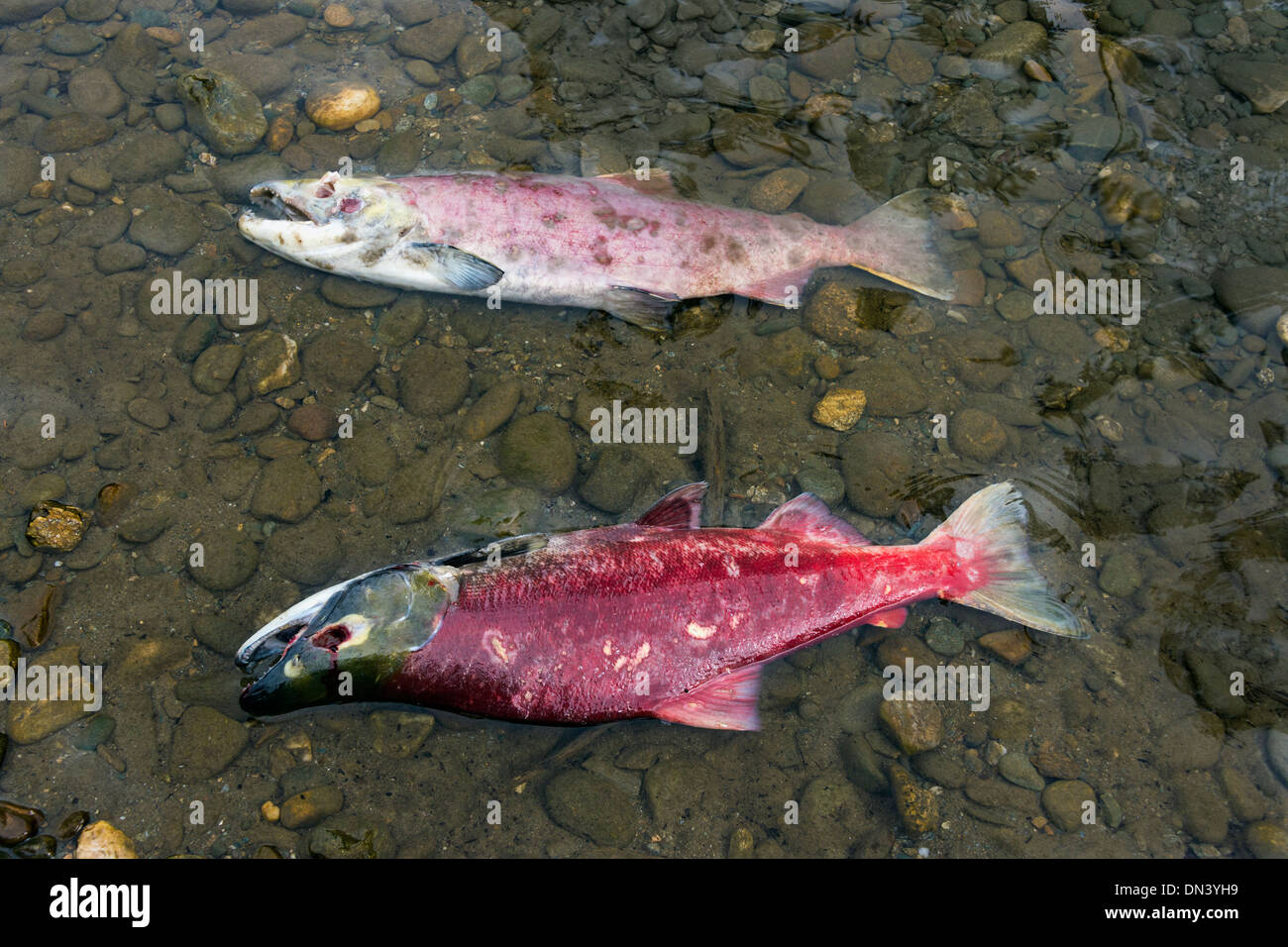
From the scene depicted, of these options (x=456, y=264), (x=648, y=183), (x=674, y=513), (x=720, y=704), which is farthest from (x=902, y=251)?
(x=720, y=704)

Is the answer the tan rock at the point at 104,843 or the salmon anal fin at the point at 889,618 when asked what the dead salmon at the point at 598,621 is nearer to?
the salmon anal fin at the point at 889,618

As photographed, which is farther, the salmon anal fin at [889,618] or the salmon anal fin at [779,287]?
the salmon anal fin at [779,287]

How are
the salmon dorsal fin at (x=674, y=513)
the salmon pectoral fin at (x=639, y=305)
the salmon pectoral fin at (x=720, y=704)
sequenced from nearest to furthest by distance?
the salmon pectoral fin at (x=720, y=704) → the salmon dorsal fin at (x=674, y=513) → the salmon pectoral fin at (x=639, y=305)

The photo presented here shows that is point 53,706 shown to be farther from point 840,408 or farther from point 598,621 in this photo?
point 840,408

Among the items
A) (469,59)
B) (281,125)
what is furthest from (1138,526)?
(281,125)

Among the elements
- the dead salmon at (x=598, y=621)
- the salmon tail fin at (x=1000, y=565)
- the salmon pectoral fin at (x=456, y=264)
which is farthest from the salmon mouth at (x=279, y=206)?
the salmon tail fin at (x=1000, y=565)

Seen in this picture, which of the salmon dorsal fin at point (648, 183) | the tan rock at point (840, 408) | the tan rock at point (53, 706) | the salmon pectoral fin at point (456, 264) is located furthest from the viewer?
the salmon dorsal fin at point (648, 183)

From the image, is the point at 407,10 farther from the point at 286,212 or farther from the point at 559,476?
the point at 559,476
